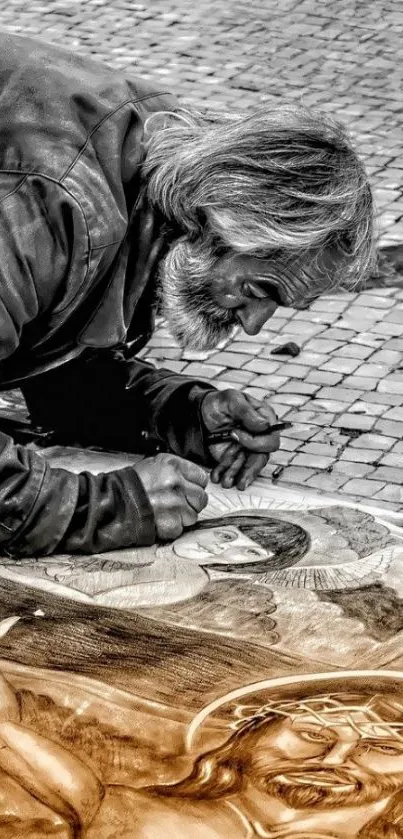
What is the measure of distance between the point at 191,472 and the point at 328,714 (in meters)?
0.82

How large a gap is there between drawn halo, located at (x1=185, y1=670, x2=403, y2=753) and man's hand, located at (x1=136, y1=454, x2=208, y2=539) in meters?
0.61

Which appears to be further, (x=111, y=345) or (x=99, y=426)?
(x=99, y=426)

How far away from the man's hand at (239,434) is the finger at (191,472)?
353 mm

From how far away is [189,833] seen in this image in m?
2.10

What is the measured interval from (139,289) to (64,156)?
43 centimetres

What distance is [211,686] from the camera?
2490 mm

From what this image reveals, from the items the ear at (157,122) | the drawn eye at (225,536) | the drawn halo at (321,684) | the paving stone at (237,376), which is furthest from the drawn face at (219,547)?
the paving stone at (237,376)

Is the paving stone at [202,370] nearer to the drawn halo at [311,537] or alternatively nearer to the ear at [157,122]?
the drawn halo at [311,537]

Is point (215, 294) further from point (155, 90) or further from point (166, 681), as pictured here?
point (166, 681)

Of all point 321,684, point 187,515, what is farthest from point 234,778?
point 187,515

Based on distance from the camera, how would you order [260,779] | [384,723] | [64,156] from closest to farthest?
[260,779], [384,723], [64,156]

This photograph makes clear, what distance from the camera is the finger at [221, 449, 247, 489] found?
3455 mm

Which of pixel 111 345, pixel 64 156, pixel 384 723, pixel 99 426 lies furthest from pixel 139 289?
pixel 384 723

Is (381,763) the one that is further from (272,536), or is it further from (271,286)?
(271,286)
